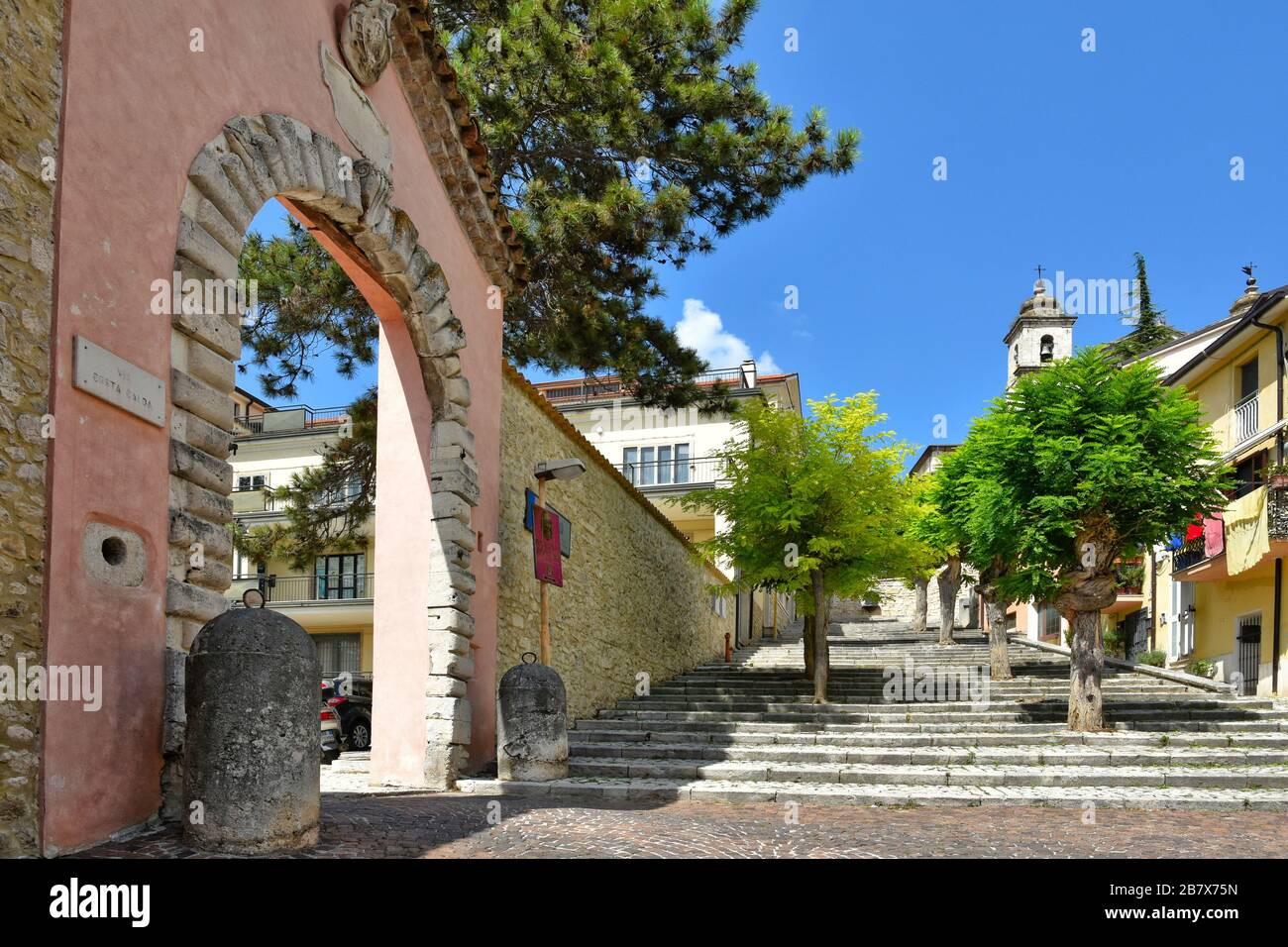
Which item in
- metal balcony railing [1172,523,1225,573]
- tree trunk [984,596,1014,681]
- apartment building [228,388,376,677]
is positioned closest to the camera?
tree trunk [984,596,1014,681]

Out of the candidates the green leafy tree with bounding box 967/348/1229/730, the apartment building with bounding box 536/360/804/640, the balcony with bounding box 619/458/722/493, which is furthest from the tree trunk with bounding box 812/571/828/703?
the balcony with bounding box 619/458/722/493

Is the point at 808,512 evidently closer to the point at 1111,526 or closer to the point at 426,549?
the point at 1111,526

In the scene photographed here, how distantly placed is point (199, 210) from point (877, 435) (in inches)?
551

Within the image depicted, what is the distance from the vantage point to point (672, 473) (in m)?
35.7

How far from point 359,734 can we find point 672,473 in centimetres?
1782

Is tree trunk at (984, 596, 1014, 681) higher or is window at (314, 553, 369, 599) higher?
window at (314, 553, 369, 599)

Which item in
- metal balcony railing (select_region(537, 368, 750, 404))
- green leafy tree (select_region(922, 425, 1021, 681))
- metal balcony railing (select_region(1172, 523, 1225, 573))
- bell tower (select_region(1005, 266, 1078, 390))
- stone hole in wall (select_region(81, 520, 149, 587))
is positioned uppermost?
bell tower (select_region(1005, 266, 1078, 390))

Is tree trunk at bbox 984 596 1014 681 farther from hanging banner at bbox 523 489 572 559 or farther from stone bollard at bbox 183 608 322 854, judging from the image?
stone bollard at bbox 183 608 322 854

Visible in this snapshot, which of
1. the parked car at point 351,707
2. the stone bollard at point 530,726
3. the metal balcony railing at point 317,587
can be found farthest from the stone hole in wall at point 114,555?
the metal balcony railing at point 317,587

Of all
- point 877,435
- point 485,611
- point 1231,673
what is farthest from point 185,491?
point 1231,673

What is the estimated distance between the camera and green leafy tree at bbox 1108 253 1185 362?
1668 inches

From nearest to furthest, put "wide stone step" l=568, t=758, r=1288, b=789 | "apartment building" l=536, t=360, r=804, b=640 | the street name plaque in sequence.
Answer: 1. the street name plaque
2. "wide stone step" l=568, t=758, r=1288, b=789
3. "apartment building" l=536, t=360, r=804, b=640

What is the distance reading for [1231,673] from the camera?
67.7ft

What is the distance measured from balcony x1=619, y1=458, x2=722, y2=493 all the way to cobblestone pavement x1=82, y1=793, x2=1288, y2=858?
2428 cm
